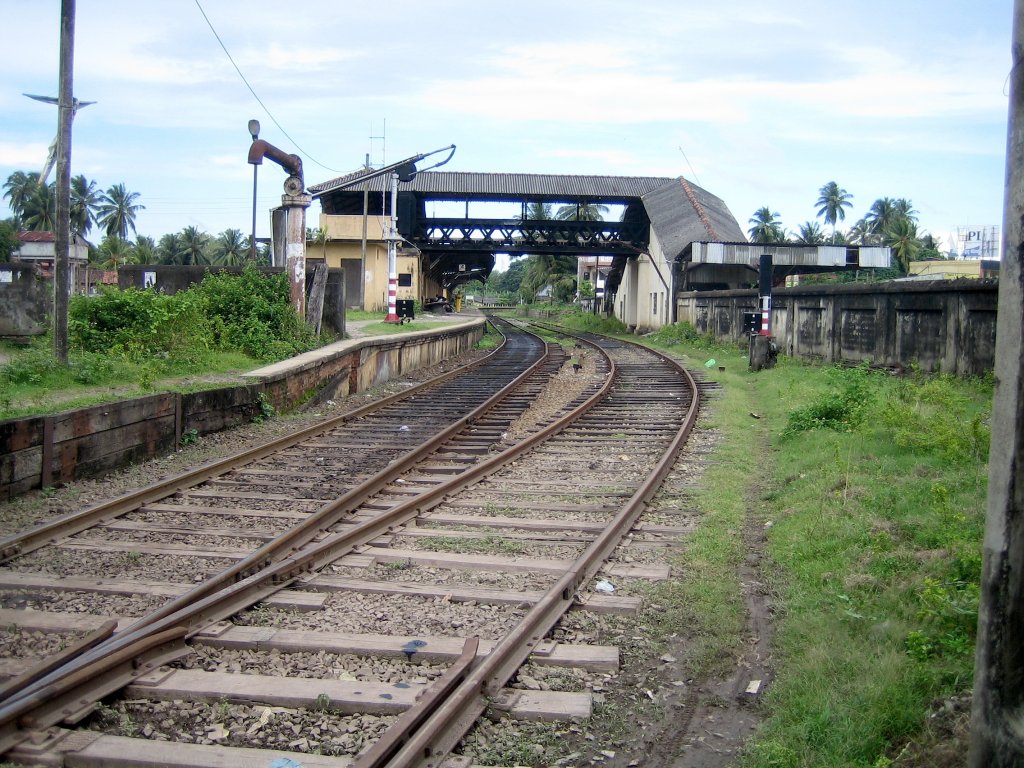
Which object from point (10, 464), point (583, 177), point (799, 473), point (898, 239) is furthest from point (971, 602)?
point (898, 239)

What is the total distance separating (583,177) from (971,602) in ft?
140

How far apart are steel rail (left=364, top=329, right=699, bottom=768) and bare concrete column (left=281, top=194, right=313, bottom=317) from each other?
40.2 feet

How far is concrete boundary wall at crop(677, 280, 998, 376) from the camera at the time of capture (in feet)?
46.1

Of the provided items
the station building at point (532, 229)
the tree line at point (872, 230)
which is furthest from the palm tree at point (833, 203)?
the station building at point (532, 229)

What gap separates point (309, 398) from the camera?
14.4 metres

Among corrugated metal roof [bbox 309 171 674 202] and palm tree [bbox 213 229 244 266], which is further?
palm tree [bbox 213 229 244 266]

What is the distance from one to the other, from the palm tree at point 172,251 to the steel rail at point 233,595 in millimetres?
83791

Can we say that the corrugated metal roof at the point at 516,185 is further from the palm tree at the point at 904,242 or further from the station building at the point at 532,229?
the palm tree at the point at 904,242

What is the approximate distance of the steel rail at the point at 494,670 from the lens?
11.5 ft

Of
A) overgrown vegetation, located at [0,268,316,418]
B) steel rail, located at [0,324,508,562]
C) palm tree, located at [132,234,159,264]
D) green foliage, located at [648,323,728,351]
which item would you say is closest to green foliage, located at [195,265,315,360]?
overgrown vegetation, located at [0,268,316,418]

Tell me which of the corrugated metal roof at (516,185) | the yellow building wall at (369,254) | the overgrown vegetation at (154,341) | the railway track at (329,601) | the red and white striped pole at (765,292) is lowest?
the railway track at (329,601)

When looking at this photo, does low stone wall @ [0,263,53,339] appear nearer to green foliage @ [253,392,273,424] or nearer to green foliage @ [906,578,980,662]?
green foliage @ [253,392,273,424]

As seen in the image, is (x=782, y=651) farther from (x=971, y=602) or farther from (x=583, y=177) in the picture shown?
(x=583, y=177)

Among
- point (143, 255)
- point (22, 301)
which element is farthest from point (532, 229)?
point (143, 255)
